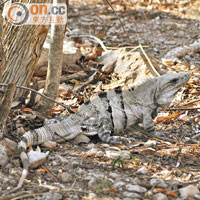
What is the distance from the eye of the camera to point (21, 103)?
4992 mm

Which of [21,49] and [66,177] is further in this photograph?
[21,49]

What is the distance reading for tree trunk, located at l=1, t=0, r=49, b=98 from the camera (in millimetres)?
4738

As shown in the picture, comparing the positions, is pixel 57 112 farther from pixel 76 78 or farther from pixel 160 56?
pixel 160 56

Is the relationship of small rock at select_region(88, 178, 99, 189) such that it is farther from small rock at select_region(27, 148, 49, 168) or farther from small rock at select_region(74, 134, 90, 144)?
small rock at select_region(74, 134, 90, 144)

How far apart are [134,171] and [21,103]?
226cm

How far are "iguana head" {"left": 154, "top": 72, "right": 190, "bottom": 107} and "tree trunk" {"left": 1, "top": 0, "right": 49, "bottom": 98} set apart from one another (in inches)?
70.4

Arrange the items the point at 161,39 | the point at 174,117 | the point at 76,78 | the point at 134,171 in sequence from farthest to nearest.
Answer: the point at 161,39 → the point at 76,78 → the point at 174,117 → the point at 134,171

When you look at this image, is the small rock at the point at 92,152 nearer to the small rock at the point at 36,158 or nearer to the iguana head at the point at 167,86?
the small rock at the point at 36,158

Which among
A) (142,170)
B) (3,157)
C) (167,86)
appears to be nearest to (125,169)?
(142,170)

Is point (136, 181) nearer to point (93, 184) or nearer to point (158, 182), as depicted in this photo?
point (158, 182)

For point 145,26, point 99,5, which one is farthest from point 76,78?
point 99,5

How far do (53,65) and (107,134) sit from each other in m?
1.16

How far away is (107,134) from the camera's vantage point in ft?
14.3

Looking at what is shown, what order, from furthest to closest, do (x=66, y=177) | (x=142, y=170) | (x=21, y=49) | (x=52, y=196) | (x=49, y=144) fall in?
1. (x=21, y=49)
2. (x=49, y=144)
3. (x=142, y=170)
4. (x=66, y=177)
5. (x=52, y=196)
